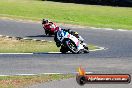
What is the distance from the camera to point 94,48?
971 inches

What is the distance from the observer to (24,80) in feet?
50.3

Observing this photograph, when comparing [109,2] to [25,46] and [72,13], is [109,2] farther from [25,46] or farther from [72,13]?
[25,46]

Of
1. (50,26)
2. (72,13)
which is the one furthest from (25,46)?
(72,13)

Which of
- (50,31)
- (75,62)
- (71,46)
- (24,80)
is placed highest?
(24,80)

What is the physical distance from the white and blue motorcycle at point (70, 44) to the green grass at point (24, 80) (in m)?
5.60

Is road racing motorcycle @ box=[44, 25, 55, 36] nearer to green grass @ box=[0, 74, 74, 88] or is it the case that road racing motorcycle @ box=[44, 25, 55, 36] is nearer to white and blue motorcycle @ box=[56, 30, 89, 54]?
white and blue motorcycle @ box=[56, 30, 89, 54]

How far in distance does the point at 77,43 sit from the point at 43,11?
2382 cm

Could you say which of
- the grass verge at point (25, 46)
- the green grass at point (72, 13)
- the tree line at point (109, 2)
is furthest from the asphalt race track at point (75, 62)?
the tree line at point (109, 2)

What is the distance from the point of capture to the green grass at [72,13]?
1567 inches

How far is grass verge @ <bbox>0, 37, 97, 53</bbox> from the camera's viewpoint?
23.0 metres

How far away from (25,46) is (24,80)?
927 centimetres

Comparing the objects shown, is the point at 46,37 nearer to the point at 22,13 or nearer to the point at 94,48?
the point at 94,48

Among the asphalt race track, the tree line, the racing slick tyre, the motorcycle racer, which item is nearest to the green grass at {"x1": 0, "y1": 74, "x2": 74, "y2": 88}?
the asphalt race track

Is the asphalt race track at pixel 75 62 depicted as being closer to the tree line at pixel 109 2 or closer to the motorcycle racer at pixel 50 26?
the motorcycle racer at pixel 50 26
